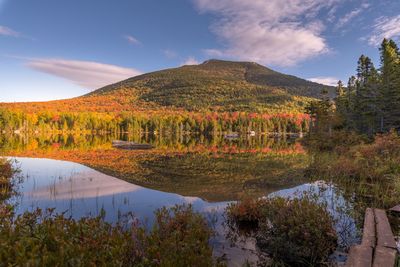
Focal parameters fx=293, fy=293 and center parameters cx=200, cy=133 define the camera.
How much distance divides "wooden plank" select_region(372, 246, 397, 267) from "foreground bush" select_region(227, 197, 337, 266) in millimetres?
1545

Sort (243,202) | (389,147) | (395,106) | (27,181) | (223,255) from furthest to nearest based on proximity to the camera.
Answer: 1. (395,106)
2. (389,147)
3. (27,181)
4. (243,202)
5. (223,255)

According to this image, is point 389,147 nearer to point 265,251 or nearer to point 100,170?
point 265,251

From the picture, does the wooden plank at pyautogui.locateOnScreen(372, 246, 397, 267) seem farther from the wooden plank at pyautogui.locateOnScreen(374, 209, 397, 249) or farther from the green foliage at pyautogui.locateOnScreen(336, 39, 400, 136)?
the green foliage at pyautogui.locateOnScreen(336, 39, 400, 136)

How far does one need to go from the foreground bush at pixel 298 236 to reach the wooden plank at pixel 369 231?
931 millimetres

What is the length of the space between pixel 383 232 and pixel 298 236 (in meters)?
2.17

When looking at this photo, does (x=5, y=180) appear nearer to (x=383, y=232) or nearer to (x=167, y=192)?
(x=167, y=192)

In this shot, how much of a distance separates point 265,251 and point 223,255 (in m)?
1.35

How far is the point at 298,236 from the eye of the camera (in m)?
8.44

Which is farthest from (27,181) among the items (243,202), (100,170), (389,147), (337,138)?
(337,138)

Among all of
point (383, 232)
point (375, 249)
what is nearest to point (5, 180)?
point (375, 249)

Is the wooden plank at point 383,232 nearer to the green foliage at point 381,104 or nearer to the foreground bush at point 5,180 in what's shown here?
the foreground bush at point 5,180

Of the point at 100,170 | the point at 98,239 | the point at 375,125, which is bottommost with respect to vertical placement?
the point at 100,170

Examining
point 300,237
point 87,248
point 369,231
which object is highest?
point 87,248

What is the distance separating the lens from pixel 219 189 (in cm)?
1869
